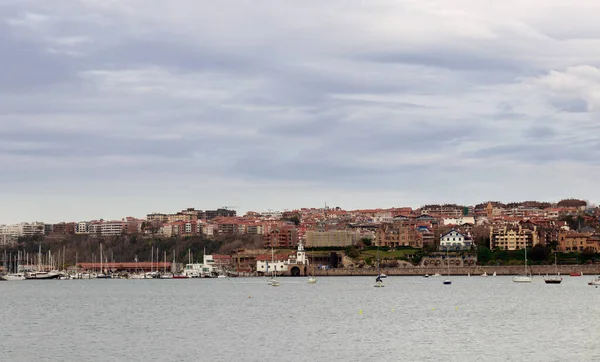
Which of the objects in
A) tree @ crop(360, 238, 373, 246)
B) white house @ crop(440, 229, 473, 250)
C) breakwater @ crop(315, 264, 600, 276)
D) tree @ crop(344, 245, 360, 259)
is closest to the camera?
breakwater @ crop(315, 264, 600, 276)

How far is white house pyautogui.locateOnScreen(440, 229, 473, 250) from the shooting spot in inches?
6919

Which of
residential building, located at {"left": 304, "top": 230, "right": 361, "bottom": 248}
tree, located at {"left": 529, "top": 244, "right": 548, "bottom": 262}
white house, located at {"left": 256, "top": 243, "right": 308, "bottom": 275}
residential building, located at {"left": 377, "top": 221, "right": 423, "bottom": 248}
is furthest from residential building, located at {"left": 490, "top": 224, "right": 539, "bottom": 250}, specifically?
residential building, located at {"left": 304, "top": 230, "right": 361, "bottom": 248}

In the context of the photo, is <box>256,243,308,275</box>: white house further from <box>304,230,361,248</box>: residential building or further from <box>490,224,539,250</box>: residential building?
<box>490,224,539,250</box>: residential building

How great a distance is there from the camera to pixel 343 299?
82812 millimetres

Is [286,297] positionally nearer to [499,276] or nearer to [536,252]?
[499,276]

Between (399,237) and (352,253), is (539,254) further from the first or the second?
(399,237)

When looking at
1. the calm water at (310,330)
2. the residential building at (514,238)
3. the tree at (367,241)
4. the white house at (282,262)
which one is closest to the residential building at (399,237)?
the tree at (367,241)

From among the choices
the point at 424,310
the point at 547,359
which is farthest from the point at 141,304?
the point at 547,359

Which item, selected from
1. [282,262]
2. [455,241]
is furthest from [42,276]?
[455,241]

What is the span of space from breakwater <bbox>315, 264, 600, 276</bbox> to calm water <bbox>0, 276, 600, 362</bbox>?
72.7 m

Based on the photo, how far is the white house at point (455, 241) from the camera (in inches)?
6919

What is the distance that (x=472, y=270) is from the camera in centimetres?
16025

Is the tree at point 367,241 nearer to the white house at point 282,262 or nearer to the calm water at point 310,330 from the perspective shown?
the white house at point 282,262

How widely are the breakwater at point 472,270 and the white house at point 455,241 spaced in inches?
447
